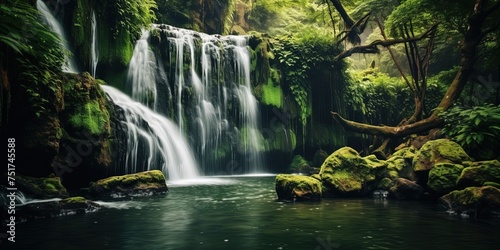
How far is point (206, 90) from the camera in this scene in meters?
20.1

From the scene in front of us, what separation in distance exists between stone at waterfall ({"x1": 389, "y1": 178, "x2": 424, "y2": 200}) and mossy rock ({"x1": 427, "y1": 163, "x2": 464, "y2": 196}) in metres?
0.52

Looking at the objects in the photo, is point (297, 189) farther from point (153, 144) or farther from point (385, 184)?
point (153, 144)

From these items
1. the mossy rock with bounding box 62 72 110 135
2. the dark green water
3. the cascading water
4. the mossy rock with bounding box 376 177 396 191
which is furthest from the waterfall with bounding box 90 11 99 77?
the mossy rock with bounding box 376 177 396 191

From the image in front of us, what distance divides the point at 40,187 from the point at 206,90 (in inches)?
453

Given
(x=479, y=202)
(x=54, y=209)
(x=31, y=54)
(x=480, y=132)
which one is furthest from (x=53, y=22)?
(x=480, y=132)

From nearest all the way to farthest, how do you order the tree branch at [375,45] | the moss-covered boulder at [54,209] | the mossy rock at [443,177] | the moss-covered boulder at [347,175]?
the moss-covered boulder at [54,209], the mossy rock at [443,177], the moss-covered boulder at [347,175], the tree branch at [375,45]

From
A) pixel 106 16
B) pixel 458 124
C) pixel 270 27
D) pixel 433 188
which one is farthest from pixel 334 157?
pixel 270 27

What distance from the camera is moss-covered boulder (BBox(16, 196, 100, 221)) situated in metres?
7.62

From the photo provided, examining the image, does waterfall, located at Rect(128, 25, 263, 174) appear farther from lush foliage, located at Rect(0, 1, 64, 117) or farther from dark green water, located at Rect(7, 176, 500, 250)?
dark green water, located at Rect(7, 176, 500, 250)

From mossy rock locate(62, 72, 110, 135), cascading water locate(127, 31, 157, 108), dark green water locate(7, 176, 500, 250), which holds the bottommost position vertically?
dark green water locate(7, 176, 500, 250)

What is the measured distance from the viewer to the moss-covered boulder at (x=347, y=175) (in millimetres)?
11641

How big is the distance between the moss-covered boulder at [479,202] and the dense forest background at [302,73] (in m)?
3.69

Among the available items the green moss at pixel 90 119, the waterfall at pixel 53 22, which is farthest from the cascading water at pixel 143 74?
the green moss at pixel 90 119

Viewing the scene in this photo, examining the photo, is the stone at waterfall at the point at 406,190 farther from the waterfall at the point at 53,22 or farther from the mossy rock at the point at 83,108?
the waterfall at the point at 53,22
